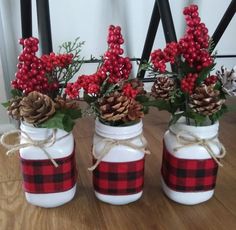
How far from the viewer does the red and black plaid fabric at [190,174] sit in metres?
0.52

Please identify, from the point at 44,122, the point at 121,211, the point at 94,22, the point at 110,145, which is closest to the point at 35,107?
the point at 44,122

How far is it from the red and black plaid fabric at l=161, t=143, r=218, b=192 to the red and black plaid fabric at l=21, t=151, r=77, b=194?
6.9 inches

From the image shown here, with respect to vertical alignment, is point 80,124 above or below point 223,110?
below

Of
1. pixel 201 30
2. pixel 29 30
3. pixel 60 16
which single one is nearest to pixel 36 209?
pixel 201 30

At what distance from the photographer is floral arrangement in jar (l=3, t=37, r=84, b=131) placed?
18.0 inches

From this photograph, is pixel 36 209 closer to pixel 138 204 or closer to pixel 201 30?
pixel 138 204

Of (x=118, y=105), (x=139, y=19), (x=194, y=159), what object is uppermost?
(x=139, y=19)

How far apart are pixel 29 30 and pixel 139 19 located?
47 cm

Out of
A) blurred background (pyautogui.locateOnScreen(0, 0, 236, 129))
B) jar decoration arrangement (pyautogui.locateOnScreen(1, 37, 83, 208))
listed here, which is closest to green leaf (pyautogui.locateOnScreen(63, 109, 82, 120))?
jar decoration arrangement (pyautogui.locateOnScreen(1, 37, 83, 208))

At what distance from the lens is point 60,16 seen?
1.16m

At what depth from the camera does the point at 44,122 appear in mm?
470

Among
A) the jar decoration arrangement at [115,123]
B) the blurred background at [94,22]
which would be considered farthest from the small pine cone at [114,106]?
the blurred background at [94,22]

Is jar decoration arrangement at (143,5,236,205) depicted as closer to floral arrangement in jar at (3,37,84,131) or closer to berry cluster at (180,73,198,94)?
berry cluster at (180,73,198,94)

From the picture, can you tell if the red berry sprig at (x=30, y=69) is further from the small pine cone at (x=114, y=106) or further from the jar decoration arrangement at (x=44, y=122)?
the small pine cone at (x=114, y=106)
